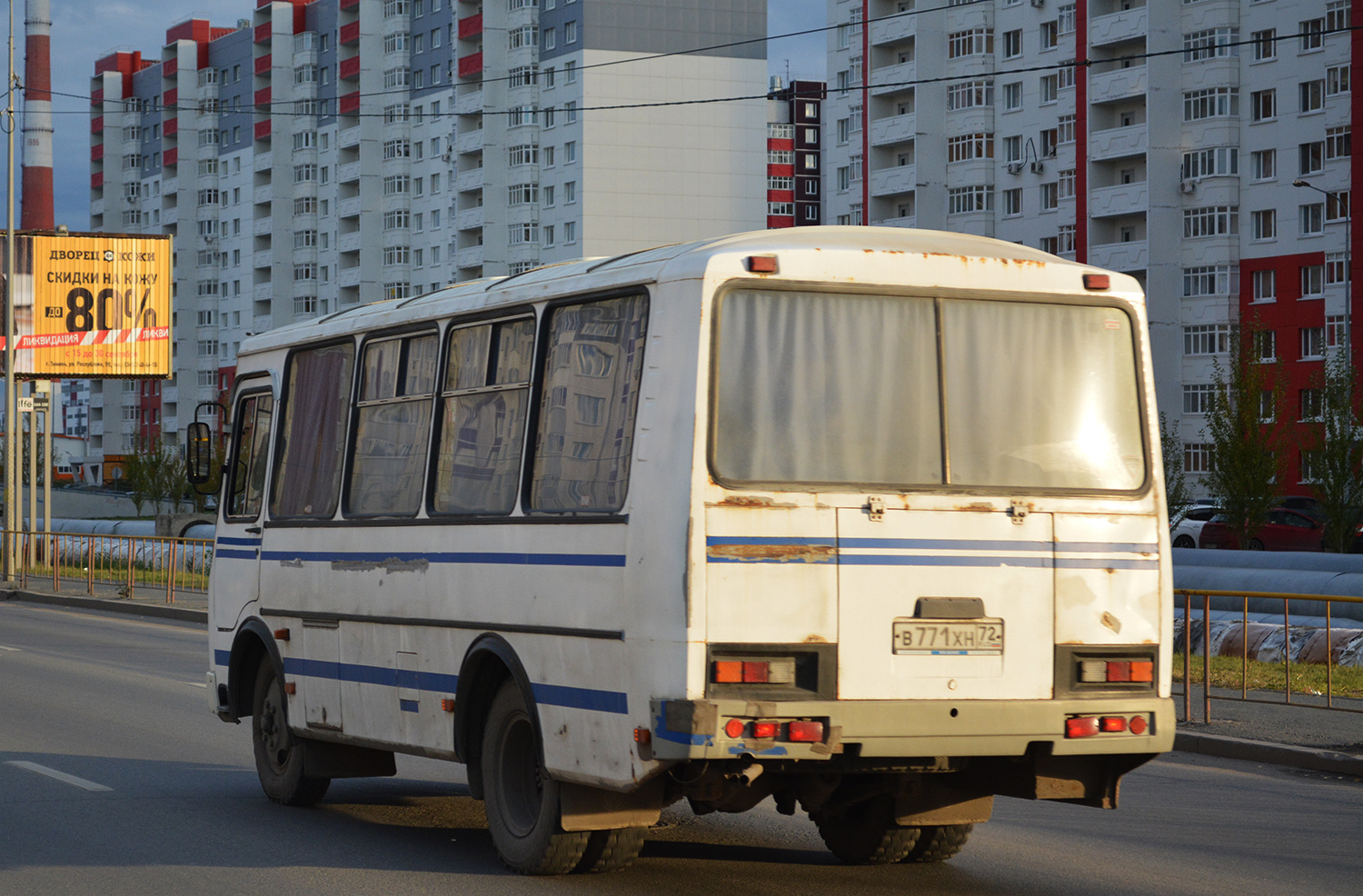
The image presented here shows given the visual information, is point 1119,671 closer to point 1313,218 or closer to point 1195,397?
point 1313,218

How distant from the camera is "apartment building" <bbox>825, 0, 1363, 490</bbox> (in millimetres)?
75500

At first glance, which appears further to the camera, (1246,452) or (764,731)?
(1246,452)

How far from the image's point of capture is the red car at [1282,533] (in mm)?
57531

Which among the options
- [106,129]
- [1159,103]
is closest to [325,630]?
[1159,103]

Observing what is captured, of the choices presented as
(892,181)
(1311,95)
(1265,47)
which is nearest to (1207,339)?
(1311,95)

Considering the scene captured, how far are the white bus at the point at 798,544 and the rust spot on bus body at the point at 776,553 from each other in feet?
0.05

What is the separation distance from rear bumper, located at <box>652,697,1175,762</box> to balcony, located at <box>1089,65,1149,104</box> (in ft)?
251

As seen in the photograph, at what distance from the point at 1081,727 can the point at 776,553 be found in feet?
4.75

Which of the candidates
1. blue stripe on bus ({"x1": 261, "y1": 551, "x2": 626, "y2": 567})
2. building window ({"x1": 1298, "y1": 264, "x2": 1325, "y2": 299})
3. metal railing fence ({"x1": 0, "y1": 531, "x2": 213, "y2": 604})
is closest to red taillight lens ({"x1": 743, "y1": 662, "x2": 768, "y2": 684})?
blue stripe on bus ({"x1": 261, "y1": 551, "x2": 626, "y2": 567})

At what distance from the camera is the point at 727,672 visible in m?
7.32

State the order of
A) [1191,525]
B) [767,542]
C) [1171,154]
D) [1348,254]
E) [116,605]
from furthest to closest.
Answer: [1171,154] → [1348,254] → [1191,525] → [116,605] → [767,542]

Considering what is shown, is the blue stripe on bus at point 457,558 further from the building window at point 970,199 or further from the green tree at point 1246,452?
the building window at point 970,199

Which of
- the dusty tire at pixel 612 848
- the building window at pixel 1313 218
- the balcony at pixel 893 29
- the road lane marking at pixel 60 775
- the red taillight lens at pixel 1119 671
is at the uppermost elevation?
the balcony at pixel 893 29

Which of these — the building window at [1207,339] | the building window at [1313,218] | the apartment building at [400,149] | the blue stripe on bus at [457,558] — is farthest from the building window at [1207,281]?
the blue stripe on bus at [457,558]
